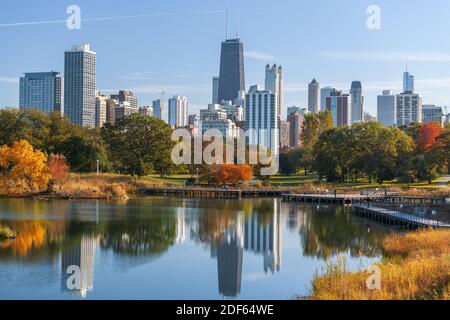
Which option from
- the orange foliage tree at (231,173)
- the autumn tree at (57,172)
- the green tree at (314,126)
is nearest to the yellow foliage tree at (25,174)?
the autumn tree at (57,172)

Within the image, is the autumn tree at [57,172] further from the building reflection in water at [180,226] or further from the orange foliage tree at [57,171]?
the building reflection in water at [180,226]

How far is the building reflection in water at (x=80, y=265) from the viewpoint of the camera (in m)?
19.3

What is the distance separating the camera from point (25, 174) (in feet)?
181

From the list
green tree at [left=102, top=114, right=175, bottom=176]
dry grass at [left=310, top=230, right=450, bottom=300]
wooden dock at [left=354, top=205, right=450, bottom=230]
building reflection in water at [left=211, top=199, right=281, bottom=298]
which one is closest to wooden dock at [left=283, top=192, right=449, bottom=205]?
wooden dock at [left=354, top=205, right=450, bottom=230]

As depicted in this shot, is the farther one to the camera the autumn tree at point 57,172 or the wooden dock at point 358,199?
the autumn tree at point 57,172

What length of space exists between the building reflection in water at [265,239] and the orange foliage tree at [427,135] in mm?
38438

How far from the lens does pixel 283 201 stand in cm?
5650

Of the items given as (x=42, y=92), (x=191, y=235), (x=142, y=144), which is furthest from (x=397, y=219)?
(x=42, y=92)

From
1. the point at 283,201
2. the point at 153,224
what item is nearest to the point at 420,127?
the point at 283,201

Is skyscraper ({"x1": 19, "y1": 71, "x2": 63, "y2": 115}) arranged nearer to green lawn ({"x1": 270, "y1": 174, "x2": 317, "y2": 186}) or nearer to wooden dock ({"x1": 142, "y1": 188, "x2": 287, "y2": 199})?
green lawn ({"x1": 270, "y1": 174, "x2": 317, "y2": 186})

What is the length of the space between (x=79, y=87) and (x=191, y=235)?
16460 cm

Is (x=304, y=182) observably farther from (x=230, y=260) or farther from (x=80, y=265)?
(x=80, y=265)

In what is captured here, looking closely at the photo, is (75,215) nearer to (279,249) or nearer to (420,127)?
(279,249)
